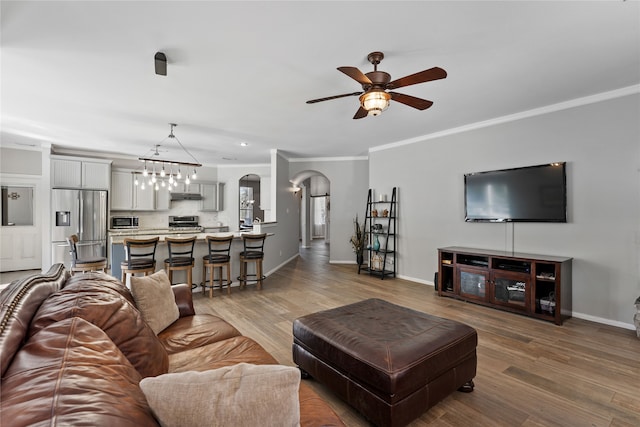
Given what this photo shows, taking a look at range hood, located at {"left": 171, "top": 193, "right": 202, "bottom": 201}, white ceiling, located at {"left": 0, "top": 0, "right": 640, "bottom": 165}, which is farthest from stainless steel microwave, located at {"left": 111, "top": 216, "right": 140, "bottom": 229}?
white ceiling, located at {"left": 0, "top": 0, "right": 640, "bottom": 165}

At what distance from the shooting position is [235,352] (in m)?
1.86

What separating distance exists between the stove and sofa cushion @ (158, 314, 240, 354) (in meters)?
5.85

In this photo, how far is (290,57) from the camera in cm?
269

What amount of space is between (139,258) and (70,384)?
14.1ft

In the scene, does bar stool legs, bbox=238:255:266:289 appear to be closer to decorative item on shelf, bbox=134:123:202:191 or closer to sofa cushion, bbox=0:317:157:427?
decorative item on shelf, bbox=134:123:202:191

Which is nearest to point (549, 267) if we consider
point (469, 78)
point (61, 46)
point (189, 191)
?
point (469, 78)

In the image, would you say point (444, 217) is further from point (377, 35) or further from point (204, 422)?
point (204, 422)

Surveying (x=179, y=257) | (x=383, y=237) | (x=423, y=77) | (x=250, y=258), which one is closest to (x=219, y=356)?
(x=423, y=77)

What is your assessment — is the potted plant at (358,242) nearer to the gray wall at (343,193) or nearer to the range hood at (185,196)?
the gray wall at (343,193)

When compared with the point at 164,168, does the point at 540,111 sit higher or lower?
higher

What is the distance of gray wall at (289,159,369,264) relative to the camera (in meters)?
7.50

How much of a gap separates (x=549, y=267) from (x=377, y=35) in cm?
345

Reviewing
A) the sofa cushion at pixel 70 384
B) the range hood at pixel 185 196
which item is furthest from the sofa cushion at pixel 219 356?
the range hood at pixel 185 196

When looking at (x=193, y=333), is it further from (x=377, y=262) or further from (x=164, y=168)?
(x=164, y=168)
